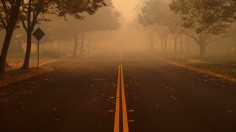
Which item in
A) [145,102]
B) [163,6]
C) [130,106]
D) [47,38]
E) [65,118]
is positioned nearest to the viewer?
[65,118]

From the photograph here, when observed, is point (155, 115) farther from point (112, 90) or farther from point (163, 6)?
point (163, 6)

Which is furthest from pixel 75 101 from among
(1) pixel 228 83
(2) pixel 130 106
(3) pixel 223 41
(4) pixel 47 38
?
(3) pixel 223 41

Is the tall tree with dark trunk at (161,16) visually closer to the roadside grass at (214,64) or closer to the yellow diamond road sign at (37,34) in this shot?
the roadside grass at (214,64)

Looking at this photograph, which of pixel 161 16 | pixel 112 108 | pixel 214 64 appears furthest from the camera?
pixel 161 16

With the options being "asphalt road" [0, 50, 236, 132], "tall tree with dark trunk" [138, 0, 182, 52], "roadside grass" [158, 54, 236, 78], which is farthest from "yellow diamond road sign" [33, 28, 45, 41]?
"tall tree with dark trunk" [138, 0, 182, 52]

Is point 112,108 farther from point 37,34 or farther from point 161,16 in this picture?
point 161,16

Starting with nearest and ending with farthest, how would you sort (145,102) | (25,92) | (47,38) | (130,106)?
(130,106) < (145,102) < (25,92) < (47,38)

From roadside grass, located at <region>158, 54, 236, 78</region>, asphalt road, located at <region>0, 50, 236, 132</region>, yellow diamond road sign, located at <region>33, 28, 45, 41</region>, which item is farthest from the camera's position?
yellow diamond road sign, located at <region>33, 28, 45, 41</region>

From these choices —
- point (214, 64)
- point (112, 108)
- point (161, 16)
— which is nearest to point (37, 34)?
point (214, 64)

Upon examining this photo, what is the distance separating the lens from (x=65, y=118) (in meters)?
9.42

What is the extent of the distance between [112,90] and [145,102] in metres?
3.32

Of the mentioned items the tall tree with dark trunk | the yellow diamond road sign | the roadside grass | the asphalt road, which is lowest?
the asphalt road

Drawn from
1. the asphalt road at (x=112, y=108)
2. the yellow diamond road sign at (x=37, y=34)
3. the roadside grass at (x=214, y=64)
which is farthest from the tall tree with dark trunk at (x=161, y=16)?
the asphalt road at (x=112, y=108)

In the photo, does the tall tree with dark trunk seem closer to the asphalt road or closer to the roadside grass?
the roadside grass
